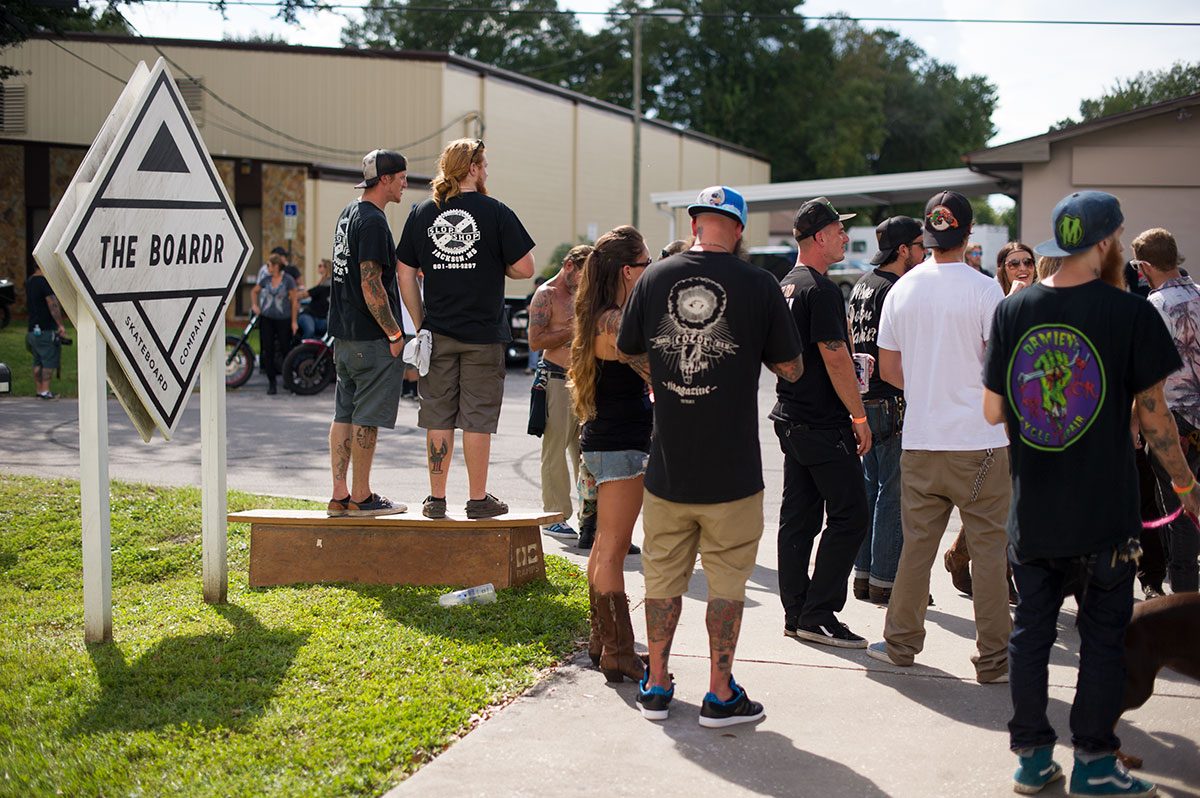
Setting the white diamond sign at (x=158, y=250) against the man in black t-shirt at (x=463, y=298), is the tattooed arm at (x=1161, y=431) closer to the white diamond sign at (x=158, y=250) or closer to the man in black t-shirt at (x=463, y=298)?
the man in black t-shirt at (x=463, y=298)

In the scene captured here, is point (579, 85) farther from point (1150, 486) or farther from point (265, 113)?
point (1150, 486)

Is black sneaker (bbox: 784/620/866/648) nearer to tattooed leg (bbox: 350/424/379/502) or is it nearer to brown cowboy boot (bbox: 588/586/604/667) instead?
brown cowboy boot (bbox: 588/586/604/667)

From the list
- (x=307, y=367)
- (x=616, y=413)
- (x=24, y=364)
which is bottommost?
(x=24, y=364)

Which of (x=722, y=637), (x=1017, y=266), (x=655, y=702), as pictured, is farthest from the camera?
(x=1017, y=266)

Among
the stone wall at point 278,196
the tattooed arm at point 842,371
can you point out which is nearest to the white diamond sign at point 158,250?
the tattooed arm at point 842,371

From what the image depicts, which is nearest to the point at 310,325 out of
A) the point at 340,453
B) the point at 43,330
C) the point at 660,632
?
the point at 43,330

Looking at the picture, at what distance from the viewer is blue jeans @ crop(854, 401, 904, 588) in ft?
19.2

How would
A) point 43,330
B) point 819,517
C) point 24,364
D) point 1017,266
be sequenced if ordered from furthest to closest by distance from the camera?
point 24,364 → point 43,330 → point 1017,266 → point 819,517

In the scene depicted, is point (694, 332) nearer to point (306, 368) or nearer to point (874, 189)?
point (306, 368)

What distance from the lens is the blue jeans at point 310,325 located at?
52.6 feet

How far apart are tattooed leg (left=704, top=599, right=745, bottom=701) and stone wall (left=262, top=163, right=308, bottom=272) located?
24954 mm

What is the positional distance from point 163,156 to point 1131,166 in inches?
657

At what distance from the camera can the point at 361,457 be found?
5961 mm

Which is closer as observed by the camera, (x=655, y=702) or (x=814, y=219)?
(x=655, y=702)
